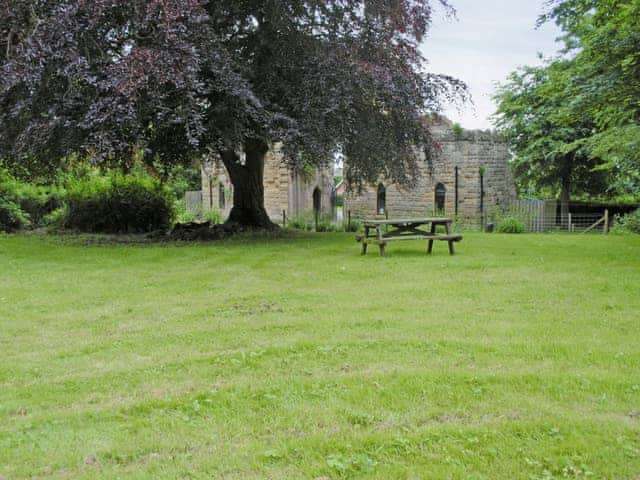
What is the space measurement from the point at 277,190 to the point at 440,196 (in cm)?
702

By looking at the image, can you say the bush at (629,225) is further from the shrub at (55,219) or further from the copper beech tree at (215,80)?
the shrub at (55,219)

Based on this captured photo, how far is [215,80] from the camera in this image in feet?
37.0

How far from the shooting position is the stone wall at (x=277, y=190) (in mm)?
25266

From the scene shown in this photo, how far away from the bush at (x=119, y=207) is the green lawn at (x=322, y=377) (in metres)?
9.09

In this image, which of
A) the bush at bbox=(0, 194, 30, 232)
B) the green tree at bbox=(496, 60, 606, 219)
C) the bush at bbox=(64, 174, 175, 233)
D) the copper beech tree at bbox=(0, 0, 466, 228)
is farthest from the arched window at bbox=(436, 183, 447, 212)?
the bush at bbox=(0, 194, 30, 232)

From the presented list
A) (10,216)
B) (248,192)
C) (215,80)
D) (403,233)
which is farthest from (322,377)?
(10,216)

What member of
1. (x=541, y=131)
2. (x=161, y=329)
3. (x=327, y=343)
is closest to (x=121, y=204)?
(x=161, y=329)

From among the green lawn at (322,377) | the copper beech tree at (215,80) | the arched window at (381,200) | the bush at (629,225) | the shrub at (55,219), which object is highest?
the copper beech tree at (215,80)

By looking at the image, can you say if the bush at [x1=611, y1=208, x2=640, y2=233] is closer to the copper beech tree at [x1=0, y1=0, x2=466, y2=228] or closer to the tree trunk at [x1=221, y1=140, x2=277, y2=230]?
the copper beech tree at [x1=0, y1=0, x2=466, y2=228]

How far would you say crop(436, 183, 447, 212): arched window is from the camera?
932 inches

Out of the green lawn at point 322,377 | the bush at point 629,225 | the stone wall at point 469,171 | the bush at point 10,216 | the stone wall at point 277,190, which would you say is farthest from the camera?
the stone wall at point 277,190

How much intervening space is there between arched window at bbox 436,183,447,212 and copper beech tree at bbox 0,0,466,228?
381 inches

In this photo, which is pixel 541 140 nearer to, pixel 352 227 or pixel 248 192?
pixel 352 227

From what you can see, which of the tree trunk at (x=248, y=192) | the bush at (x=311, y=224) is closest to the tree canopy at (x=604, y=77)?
the tree trunk at (x=248, y=192)
